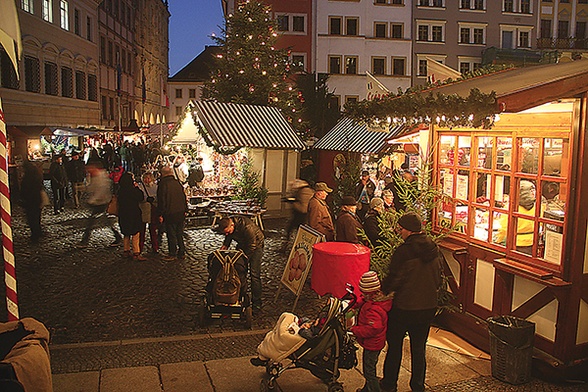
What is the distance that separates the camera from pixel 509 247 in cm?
695

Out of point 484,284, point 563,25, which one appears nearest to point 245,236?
point 484,284

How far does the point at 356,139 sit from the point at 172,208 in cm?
869

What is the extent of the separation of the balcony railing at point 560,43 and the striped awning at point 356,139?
105 ft

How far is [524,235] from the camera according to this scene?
6.90 metres

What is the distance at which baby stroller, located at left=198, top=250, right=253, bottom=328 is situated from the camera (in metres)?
7.58

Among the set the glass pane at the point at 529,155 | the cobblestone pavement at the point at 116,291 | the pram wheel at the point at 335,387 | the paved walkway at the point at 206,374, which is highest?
the glass pane at the point at 529,155

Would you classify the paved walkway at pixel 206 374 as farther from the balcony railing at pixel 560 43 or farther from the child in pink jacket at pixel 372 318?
the balcony railing at pixel 560 43

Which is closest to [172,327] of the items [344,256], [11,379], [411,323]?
[344,256]

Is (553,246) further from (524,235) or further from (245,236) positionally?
(245,236)

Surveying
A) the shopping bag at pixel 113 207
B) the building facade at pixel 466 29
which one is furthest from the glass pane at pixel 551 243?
the building facade at pixel 466 29

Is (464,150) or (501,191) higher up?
(464,150)

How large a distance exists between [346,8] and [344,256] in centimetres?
3465

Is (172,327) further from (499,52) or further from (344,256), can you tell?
(499,52)

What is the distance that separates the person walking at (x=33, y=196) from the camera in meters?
13.2
